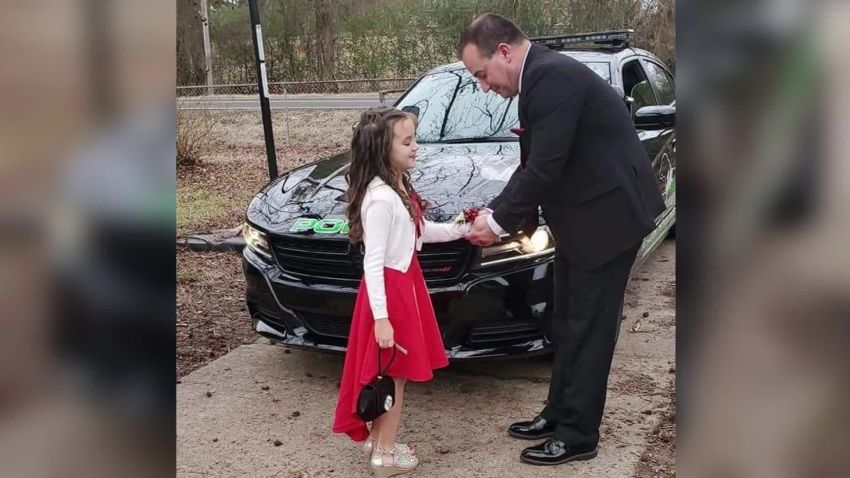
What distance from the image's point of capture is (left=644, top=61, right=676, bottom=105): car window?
6.64 m

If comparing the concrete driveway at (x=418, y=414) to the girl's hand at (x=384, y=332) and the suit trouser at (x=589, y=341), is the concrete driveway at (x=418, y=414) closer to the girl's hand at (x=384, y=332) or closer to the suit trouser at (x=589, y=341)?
the suit trouser at (x=589, y=341)

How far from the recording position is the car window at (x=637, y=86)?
5.63m

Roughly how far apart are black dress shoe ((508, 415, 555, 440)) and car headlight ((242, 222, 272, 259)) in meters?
1.63

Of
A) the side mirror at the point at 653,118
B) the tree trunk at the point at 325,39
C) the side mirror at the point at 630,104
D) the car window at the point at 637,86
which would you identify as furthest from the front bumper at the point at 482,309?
the tree trunk at the point at 325,39

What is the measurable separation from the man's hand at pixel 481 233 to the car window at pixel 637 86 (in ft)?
7.75

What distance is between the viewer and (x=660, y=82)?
6.91m

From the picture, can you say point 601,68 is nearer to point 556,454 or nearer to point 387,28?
point 556,454

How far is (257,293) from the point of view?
435 centimetres

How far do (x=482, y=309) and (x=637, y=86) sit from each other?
2952mm
